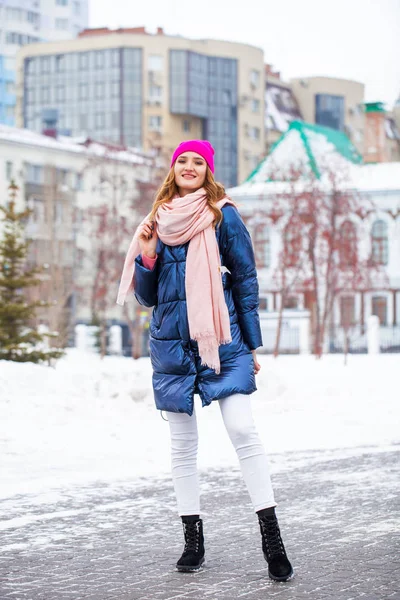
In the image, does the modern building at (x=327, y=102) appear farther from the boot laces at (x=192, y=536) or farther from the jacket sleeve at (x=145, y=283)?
the boot laces at (x=192, y=536)

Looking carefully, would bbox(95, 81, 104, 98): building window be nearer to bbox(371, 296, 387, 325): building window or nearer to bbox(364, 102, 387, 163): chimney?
bbox(364, 102, 387, 163): chimney

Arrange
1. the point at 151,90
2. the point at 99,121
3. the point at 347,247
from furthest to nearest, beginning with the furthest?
the point at 99,121 < the point at 151,90 < the point at 347,247

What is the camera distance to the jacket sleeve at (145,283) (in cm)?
608

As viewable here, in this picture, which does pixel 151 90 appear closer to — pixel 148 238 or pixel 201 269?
pixel 148 238

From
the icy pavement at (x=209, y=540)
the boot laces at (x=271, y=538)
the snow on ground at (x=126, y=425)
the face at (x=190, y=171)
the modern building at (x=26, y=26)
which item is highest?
the modern building at (x=26, y=26)

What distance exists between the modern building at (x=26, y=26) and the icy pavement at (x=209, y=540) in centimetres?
11249

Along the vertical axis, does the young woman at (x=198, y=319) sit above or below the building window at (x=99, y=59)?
below

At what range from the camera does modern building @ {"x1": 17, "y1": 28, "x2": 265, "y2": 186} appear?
97.8m

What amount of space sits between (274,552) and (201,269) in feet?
4.02

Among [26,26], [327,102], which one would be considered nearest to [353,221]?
[327,102]

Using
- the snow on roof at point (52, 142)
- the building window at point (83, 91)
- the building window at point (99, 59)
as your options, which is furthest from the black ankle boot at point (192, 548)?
the building window at point (83, 91)

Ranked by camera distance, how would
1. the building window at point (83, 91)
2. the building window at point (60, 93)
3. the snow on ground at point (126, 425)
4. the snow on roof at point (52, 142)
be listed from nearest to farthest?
the snow on ground at point (126, 425) → the snow on roof at point (52, 142) → the building window at point (83, 91) → the building window at point (60, 93)

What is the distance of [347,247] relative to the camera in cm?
4378

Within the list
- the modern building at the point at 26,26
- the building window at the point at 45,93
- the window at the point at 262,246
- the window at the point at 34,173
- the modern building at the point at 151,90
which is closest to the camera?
the window at the point at 262,246
